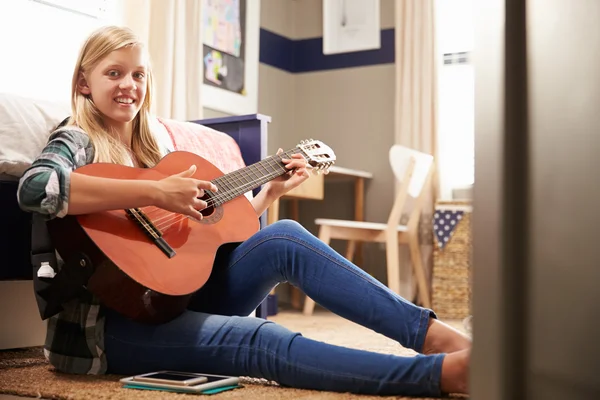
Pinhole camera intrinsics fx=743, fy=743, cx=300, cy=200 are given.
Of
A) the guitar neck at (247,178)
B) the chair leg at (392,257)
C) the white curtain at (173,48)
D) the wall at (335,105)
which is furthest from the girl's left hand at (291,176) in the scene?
the wall at (335,105)

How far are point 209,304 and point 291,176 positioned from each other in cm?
38

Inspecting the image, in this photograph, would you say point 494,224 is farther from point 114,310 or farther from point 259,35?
point 259,35

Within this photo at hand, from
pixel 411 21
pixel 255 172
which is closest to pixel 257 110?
pixel 411 21

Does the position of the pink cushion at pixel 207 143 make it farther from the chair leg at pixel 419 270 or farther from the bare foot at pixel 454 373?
the chair leg at pixel 419 270

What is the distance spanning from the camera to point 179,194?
4.44 ft

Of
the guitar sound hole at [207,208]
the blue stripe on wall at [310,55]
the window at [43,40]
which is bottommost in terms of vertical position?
the guitar sound hole at [207,208]

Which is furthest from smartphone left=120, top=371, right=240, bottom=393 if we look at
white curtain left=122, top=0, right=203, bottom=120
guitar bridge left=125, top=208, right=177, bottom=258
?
white curtain left=122, top=0, right=203, bottom=120

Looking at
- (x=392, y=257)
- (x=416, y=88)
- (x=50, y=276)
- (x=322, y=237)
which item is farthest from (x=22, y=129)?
(x=416, y=88)

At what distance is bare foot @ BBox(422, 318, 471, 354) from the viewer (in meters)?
1.25

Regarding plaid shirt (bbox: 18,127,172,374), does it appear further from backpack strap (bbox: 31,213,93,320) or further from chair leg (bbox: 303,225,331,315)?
chair leg (bbox: 303,225,331,315)

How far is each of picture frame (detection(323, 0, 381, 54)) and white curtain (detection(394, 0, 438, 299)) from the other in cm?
16

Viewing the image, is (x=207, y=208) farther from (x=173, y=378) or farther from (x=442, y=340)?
(x=442, y=340)

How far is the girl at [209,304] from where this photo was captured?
47.4 inches

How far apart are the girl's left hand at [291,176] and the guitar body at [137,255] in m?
0.27
